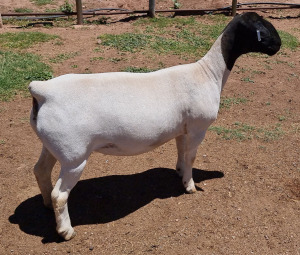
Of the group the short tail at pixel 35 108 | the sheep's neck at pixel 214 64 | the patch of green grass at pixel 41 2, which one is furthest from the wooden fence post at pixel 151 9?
the short tail at pixel 35 108

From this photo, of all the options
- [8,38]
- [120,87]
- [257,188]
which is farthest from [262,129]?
[8,38]

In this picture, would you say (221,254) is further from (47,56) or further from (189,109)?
(47,56)

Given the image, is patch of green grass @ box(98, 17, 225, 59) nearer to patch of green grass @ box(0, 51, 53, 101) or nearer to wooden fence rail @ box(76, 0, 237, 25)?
wooden fence rail @ box(76, 0, 237, 25)

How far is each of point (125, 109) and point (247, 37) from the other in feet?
5.08

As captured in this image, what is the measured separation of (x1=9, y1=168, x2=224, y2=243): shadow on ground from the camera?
4.29 meters

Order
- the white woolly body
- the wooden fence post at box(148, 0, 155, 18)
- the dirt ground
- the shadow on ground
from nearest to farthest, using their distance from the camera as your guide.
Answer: the white woolly body
the dirt ground
the shadow on ground
the wooden fence post at box(148, 0, 155, 18)

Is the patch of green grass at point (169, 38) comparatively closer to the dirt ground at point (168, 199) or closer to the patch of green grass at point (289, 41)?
the patch of green grass at point (289, 41)

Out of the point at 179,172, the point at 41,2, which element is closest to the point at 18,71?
the point at 179,172

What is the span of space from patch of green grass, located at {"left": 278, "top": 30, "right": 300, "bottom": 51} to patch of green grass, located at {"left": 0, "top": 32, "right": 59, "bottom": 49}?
5781 mm

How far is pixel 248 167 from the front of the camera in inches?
209

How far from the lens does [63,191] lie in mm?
3730

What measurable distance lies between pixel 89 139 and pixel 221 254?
1738 millimetres

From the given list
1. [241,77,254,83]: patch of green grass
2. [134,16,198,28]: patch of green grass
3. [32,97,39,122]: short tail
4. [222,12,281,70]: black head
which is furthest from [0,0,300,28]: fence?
[32,97,39,122]: short tail

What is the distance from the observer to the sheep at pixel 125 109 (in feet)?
11.6
